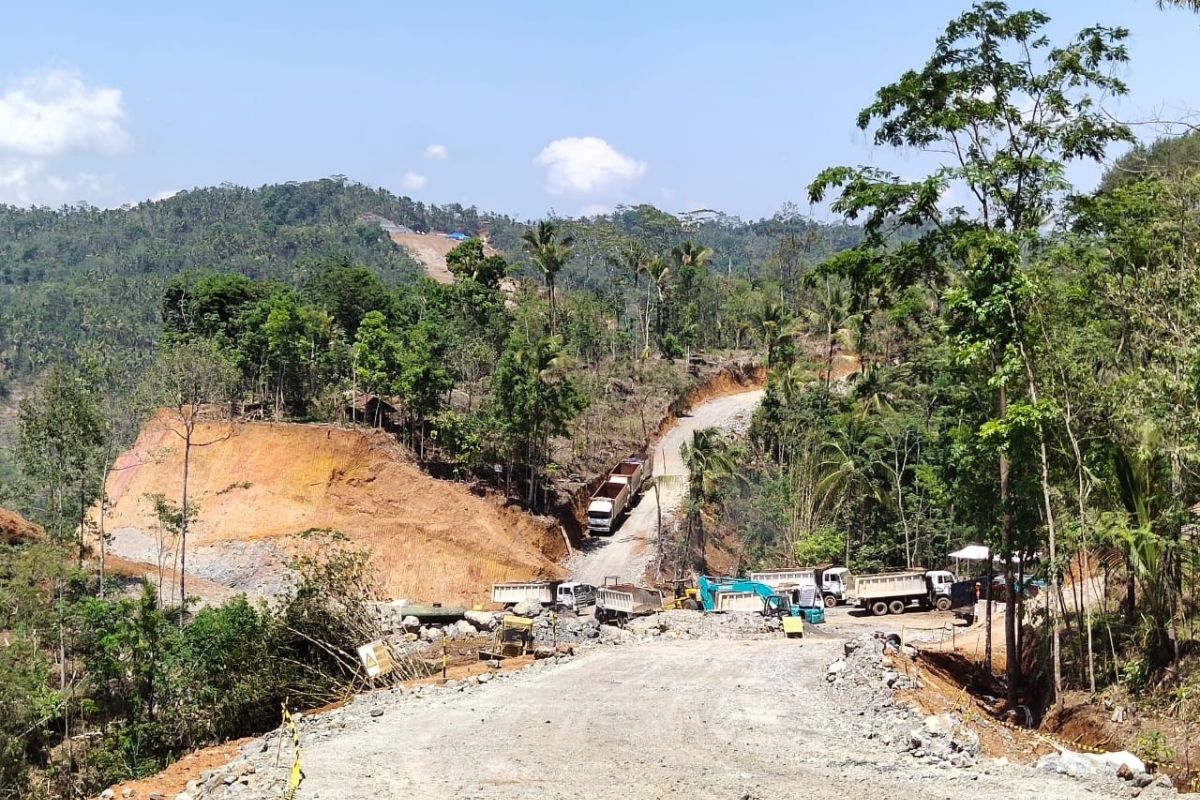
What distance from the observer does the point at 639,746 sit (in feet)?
57.9

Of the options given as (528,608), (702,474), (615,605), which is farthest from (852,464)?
(528,608)

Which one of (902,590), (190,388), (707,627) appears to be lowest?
(707,627)

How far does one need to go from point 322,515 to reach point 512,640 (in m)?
18.3

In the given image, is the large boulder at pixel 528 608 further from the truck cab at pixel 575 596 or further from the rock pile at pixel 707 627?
the rock pile at pixel 707 627

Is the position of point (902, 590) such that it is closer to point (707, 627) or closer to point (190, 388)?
point (707, 627)

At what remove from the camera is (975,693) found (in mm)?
25656

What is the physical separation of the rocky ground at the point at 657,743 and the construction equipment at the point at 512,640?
3.17 m

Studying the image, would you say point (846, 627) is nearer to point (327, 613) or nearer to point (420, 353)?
point (327, 613)

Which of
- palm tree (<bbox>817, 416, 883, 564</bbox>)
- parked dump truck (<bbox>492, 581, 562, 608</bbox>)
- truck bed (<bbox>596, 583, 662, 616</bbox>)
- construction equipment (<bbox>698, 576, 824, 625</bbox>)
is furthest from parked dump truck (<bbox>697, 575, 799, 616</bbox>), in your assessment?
palm tree (<bbox>817, 416, 883, 564</bbox>)

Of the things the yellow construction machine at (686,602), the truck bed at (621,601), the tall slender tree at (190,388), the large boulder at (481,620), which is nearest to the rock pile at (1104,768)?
the truck bed at (621,601)

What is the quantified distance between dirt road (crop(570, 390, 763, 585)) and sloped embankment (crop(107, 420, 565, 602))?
5.74 feet

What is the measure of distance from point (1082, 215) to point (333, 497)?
3252 centimetres

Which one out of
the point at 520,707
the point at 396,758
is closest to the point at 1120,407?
the point at 520,707

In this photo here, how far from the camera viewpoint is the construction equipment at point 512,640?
92.0 feet
